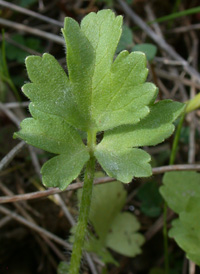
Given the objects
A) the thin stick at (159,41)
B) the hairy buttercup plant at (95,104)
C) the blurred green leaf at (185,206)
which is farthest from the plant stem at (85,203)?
the thin stick at (159,41)

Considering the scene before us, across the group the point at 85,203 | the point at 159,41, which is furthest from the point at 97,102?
the point at 159,41

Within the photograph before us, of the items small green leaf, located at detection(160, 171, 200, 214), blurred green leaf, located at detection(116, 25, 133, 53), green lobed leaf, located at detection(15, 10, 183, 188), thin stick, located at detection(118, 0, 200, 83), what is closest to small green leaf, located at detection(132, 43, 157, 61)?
blurred green leaf, located at detection(116, 25, 133, 53)

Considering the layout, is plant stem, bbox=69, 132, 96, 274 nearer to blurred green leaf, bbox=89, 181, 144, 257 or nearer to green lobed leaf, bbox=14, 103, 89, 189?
green lobed leaf, bbox=14, 103, 89, 189

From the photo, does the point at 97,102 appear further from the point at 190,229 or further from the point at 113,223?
the point at 113,223

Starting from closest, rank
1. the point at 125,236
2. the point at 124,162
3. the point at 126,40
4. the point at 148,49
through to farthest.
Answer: the point at 124,162 → the point at 125,236 → the point at 148,49 → the point at 126,40

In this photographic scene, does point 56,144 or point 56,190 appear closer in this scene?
point 56,144

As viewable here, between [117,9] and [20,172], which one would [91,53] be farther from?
[117,9]
